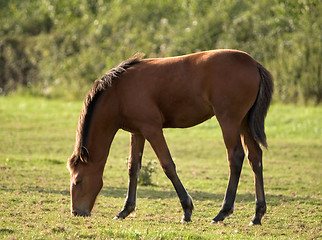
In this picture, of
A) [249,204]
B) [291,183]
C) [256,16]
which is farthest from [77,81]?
[249,204]

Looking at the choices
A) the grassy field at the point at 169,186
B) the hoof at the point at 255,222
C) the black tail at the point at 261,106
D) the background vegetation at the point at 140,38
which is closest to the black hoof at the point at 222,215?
the grassy field at the point at 169,186

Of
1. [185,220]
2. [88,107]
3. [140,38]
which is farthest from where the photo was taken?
[140,38]

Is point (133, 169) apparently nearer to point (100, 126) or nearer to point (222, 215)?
point (100, 126)

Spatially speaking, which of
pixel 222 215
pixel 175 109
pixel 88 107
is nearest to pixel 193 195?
pixel 222 215

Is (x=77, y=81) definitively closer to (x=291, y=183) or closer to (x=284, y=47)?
(x=284, y=47)

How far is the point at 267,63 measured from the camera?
22094mm

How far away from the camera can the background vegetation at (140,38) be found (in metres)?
21.4

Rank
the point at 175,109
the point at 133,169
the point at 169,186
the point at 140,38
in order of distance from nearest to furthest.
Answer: the point at 175,109, the point at 133,169, the point at 169,186, the point at 140,38

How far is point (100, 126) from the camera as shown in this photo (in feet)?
24.8

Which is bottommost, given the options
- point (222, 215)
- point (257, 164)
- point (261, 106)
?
point (222, 215)

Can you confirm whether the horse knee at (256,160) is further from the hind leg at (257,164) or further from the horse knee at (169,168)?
the horse knee at (169,168)

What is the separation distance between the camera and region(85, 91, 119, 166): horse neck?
297 inches

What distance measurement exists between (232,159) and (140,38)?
1891 cm

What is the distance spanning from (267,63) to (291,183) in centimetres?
1163
